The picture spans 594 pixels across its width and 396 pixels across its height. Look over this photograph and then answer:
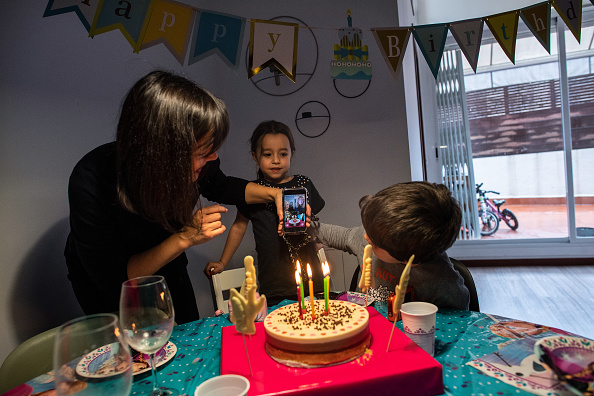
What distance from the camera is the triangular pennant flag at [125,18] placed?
1.50 m

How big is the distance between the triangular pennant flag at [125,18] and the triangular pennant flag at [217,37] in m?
0.24

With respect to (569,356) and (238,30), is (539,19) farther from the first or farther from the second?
(569,356)

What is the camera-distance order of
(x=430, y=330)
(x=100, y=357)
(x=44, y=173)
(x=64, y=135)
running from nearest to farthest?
(x=100, y=357), (x=430, y=330), (x=44, y=173), (x=64, y=135)

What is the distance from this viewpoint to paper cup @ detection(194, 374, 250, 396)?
70 centimetres

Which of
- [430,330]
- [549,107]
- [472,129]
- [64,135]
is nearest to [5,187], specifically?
→ [64,135]

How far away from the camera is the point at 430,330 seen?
909mm

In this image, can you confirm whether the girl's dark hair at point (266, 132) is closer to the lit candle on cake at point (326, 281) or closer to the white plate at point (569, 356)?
the lit candle on cake at point (326, 281)

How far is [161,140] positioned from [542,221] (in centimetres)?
486

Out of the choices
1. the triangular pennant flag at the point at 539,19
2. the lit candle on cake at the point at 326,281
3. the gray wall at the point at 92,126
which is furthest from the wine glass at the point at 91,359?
the triangular pennant flag at the point at 539,19

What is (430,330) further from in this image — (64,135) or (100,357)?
(64,135)

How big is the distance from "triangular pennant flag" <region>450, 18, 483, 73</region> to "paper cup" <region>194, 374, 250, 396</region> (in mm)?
2031

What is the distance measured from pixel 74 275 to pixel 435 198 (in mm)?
1243

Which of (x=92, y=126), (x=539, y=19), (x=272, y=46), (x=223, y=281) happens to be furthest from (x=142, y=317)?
(x=539, y=19)

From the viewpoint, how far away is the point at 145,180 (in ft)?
3.62
